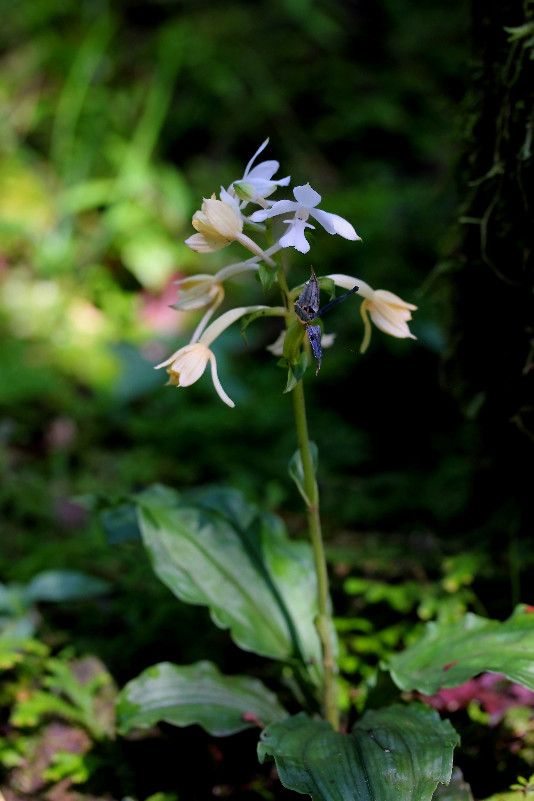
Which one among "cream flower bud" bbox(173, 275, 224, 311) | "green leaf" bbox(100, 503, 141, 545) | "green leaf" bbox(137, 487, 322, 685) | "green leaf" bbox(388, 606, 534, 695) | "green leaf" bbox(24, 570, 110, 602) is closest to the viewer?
"green leaf" bbox(388, 606, 534, 695)

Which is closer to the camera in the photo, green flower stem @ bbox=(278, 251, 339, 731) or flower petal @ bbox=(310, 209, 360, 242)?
flower petal @ bbox=(310, 209, 360, 242)

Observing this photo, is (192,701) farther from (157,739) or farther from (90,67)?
(90,67)

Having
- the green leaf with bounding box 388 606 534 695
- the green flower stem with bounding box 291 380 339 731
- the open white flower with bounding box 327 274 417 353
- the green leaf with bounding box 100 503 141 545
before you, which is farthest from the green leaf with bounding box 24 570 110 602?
the open white flower with bounding box 327 274 417 353

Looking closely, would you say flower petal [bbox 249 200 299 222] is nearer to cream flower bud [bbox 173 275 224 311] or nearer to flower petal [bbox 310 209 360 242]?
flower petal [bbox 310 209 360 242]

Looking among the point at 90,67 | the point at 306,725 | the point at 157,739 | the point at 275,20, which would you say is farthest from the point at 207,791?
the point at 275,20

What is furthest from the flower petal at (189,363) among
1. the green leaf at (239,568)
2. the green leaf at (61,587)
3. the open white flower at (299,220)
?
the green leaf at (61,587)

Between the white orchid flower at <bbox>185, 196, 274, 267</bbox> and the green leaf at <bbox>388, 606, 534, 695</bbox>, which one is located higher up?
the white orchid flower at <bbox>185, 196, 274, 267</bbox>

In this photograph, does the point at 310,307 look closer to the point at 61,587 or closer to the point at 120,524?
the point at 120,524

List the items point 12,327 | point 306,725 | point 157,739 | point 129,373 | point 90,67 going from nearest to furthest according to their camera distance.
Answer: point 306,725, point 157,739, point 129,373, point 12,327, point 90,67
